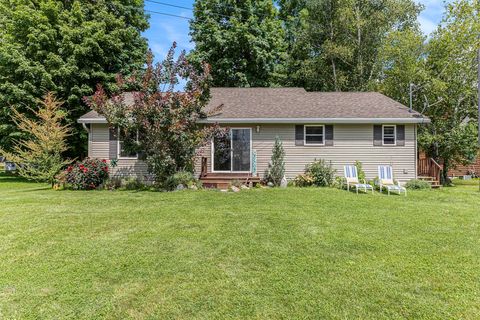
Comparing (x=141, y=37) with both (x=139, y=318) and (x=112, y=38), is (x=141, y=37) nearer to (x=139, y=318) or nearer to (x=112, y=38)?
(x=112, y=38)

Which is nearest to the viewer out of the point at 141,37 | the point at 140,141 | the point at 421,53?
the point at 140,141

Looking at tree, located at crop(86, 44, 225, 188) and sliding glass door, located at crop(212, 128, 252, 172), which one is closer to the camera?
tree, located at crop(86, 44, 225, 188)

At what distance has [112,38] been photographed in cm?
1753

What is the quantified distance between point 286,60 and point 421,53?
974 cm

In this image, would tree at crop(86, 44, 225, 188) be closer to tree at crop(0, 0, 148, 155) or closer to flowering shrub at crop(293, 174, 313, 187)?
flowering shrub at crop(293, 174, 313, 187)

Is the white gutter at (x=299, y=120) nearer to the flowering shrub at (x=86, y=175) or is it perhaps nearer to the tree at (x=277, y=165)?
the tree at (x=277, y=165)

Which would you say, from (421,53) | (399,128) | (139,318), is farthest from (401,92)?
(139,318)

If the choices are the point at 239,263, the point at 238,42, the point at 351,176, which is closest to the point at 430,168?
the point at 351,176

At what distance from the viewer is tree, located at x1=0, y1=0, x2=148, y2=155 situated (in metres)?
15.7

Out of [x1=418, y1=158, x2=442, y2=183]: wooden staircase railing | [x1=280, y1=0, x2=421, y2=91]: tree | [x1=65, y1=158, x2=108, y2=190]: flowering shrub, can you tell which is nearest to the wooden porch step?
[x1=418, y1=158, x2=442, y2=183]: wooden staircase railing

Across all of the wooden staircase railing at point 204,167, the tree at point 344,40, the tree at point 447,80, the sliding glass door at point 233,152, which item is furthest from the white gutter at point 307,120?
the tree at point 344,40

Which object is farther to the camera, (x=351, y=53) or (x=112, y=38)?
(x=351, y=53)

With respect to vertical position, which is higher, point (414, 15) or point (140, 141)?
point (414, 15)

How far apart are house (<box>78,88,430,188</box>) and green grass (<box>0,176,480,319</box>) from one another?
493 centimetres
